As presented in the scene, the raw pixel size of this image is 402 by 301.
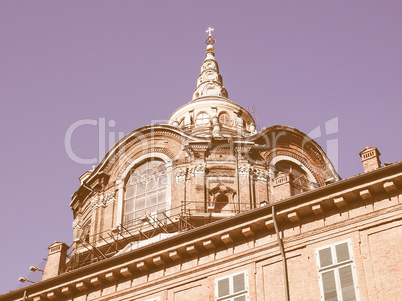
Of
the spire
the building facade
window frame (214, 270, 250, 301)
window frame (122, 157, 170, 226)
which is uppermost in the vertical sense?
the spire

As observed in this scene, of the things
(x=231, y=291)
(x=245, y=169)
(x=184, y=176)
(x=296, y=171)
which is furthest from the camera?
(x=296, y=171)

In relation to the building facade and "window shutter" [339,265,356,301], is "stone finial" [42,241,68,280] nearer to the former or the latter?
the building facade

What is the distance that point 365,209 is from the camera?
908 inches

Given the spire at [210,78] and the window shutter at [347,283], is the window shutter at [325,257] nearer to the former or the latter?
the window shutter at [347,283]

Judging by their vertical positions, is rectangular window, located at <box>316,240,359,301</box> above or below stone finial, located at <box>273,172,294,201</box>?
below

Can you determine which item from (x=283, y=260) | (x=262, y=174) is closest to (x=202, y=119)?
(x=262, y=174)

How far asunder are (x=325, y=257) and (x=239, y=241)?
9.68 feet

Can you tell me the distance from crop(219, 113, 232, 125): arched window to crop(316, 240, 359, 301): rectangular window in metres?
21.9

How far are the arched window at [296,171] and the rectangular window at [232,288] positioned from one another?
16187 millimetres

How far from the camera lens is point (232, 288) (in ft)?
77.3

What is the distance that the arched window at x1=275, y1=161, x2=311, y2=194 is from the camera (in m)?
39.7

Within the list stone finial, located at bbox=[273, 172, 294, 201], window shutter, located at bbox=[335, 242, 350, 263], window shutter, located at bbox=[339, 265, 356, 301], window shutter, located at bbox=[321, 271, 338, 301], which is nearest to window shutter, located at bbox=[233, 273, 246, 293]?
window shutter, located at bbox=[321, 271, 338, 301]

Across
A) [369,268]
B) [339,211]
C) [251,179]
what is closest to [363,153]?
[339,211]

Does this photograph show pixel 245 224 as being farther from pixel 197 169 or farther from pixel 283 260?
pixel 197 169
